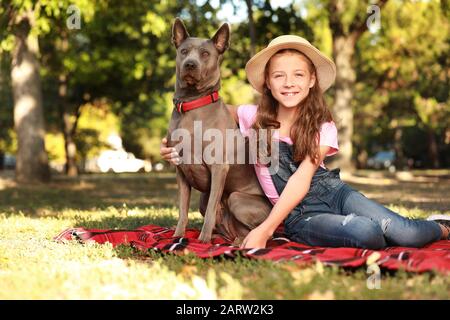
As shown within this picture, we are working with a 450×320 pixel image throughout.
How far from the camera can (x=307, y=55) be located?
4.85 meters

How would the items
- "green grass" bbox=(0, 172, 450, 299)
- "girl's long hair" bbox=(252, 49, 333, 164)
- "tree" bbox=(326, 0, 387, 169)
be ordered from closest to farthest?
1. "green grass" bbox=(0, 172, 450, 299)
2. "girl's long hair" bbox=(252, 49, 333, 164)
3. "tree" bbox=(326, 0, 387, 169)

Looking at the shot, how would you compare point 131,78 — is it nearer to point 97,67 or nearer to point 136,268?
point 97,67

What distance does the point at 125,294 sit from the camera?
3012mm

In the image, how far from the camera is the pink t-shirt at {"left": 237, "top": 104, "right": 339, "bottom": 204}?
465cm

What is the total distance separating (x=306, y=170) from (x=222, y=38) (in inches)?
54.0

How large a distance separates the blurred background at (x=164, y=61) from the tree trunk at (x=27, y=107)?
24 millimetres

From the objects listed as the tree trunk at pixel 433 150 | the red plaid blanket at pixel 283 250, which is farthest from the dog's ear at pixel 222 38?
the tree trunk at pixel 433 150

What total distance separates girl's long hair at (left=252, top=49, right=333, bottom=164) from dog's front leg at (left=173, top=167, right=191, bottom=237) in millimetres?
752

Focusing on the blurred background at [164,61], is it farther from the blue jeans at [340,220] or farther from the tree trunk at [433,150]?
the blue jeans at [340,220]

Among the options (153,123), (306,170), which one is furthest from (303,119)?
(153,123)

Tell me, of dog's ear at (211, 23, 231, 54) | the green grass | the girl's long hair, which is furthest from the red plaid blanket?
dog's ear at (211, 23, 231, 54)

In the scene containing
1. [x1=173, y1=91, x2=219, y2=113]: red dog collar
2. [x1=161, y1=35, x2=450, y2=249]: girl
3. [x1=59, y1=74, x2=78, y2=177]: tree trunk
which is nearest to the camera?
[x1=161, y1=35, x2=450, y2=249]: girl

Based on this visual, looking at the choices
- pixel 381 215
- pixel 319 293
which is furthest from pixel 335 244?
pixel 319 293

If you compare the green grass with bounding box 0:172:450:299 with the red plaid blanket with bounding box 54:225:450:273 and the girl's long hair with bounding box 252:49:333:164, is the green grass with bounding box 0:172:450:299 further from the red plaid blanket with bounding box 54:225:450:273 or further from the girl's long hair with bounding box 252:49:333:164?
the girl's long hair with bounding box 252:49:333:164
